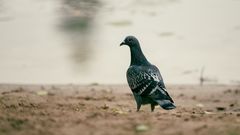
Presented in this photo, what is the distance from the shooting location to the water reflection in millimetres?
13570

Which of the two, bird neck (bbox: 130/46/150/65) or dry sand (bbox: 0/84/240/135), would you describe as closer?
dry sand (bbox: 0/84/240/135)

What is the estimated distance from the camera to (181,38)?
14.5 meters

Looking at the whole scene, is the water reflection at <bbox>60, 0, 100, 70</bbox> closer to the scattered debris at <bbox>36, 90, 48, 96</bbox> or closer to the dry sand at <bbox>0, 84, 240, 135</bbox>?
the scattered debris at <bbox>36, 90, 48, 96</bbox>

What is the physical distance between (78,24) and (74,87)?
208 inches

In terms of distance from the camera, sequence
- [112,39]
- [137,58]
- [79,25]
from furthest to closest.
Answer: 1. [79,25]
2. [112,39]
3. [137,58]

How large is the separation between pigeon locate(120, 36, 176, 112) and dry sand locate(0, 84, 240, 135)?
19 cm

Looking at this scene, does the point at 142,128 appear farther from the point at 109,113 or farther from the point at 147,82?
the point at 147,82

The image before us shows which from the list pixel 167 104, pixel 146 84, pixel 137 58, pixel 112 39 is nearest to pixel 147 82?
pixel 146 84

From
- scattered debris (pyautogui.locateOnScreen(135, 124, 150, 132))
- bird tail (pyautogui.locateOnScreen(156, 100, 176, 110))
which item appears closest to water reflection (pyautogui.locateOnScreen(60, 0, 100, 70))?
bird tail (pyautogui.locateOnScreen(156, 100, 176, 110))

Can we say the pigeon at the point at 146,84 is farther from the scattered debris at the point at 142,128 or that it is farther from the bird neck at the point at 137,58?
the scattered debris at the point at 142,128

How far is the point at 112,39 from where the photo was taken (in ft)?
48.0

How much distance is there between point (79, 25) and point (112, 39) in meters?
2.06

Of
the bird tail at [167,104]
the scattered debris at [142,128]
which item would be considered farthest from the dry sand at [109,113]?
the bird tail at [167,104]

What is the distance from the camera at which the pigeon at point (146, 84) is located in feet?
26.7
